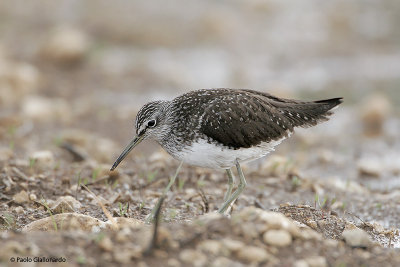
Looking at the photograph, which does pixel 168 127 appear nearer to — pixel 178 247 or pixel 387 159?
pixel 178 247

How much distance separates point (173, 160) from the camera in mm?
9586

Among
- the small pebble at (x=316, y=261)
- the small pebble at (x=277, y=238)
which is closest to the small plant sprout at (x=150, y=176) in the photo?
the small pebble at (x=277, y=238)

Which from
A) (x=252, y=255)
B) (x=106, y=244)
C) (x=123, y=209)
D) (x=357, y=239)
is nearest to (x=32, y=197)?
(x=123, y=209)

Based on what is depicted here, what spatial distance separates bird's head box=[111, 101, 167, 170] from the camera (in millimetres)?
7672

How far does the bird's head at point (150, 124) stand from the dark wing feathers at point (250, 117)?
71cm

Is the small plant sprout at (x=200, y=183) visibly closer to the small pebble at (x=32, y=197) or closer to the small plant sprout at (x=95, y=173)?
the small plant sprout at (x=95, y=173)

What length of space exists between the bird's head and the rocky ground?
723mm

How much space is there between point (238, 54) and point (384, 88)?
4336 mm

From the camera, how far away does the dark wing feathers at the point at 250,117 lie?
23.5 ft

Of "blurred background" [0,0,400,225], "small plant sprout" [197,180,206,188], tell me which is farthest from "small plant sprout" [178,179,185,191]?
"blurred background" [0,0,400,225]

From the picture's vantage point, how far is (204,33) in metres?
18.3

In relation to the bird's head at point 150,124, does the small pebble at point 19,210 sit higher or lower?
lower

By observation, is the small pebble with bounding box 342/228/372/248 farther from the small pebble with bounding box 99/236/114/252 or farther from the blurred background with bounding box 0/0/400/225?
the blurred background with bounding box 0/0/400/225

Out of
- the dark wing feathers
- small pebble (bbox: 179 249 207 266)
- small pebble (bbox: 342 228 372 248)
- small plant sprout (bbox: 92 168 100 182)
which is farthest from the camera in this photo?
small plant sprout (bbox: 92 168 100 182)
